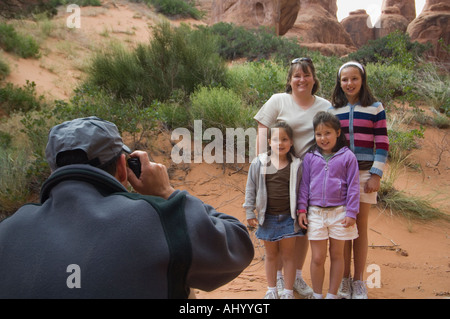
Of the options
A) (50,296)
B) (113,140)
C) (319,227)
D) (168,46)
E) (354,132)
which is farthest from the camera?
(168,46)

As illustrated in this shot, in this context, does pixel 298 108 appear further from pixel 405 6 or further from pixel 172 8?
pixel 405 6

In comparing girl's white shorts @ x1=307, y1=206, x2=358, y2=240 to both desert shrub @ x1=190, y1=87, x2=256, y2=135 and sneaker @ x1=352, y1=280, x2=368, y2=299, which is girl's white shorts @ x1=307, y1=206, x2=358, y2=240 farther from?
desert shrub @ x1=190, y1=87, x2=256, y2=135

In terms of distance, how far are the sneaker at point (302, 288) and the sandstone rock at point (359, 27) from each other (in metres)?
33.5

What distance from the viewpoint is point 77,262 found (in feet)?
3.52

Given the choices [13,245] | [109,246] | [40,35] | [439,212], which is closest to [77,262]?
[109,246]

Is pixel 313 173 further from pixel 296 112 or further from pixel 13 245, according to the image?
pixel 13 245

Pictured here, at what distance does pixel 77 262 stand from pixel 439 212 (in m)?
4.91

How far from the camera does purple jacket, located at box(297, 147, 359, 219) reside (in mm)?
2662

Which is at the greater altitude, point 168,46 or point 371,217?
point 168,46

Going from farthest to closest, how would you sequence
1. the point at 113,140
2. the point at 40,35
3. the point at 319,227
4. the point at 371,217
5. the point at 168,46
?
the point at 40,35 → the point at 168,46 → the point at 371,217 → the point at 319,227 → the point at 113,140

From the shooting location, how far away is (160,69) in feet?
24.0

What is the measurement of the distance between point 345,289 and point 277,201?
38.2 inches

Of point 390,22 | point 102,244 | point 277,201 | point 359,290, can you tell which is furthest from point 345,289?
point 390,22

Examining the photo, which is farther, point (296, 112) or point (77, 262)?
point (296, 112)
